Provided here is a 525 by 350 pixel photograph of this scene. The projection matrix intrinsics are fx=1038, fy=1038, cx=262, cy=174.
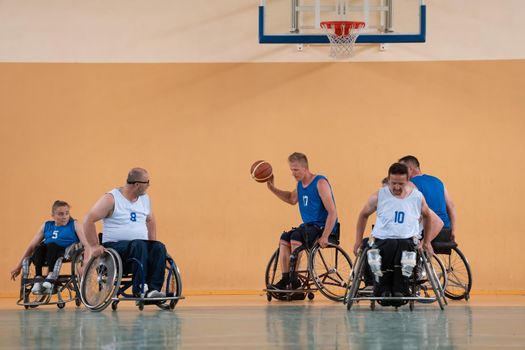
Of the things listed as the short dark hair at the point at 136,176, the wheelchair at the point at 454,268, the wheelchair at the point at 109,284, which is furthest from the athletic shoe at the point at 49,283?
the wheelchair at the point at 454,268

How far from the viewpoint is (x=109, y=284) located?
6.23 meters

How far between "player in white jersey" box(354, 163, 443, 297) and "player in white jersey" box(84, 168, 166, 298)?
4.37 ft

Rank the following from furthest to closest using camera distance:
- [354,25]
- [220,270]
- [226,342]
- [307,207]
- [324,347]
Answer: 1. [220,270]
2. [354,25]
3. [307,207]
4. [226,342]
5. [324,347]

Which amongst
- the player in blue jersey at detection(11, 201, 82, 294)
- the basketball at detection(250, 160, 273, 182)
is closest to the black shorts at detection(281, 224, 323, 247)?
the basketball at detection(250, 160, 273, 182)

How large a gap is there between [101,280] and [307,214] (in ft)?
6.53

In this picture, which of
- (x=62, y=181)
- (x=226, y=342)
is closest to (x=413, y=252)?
(x=226, y=342)

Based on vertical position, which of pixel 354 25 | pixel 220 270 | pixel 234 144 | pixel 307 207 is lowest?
pixel 220 270

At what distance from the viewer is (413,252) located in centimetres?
614

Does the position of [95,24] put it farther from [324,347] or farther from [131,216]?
[324,347]

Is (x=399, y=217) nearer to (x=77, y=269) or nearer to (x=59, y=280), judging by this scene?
(x=77, y=269)

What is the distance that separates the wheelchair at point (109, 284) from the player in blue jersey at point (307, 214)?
133cm

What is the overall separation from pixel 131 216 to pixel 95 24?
351 cm

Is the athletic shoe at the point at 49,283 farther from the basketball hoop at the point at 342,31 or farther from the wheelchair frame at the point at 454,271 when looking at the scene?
the basketball hoop at the point at 342,31

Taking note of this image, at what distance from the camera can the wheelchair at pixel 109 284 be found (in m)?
6.17
